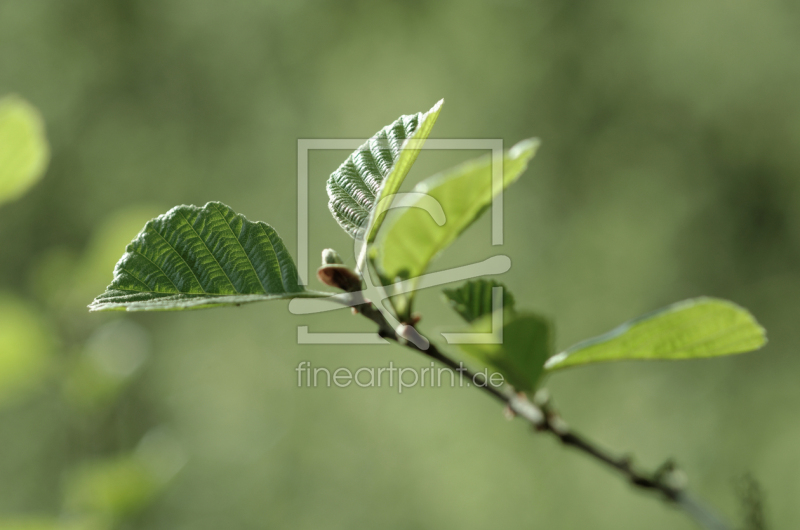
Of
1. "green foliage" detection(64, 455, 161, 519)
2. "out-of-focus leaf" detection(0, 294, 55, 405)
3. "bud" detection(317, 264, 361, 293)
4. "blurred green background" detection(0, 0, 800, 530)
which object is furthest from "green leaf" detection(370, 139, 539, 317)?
"blurred green background" detection(0, 0, 800, 530)

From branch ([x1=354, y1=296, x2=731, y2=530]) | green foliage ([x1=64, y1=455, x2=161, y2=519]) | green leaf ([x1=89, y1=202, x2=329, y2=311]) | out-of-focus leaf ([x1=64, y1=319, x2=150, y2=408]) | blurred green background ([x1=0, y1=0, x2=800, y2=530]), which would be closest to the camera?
branch ([x1=354, y1=296, x2=731, y2=530])

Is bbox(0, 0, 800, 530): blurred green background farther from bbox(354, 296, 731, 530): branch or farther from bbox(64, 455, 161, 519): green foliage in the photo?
bbox(354, 296, 731, 530): branch

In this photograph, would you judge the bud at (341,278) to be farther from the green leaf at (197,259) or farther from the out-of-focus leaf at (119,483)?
the out-of-focus leaf at (119,483)

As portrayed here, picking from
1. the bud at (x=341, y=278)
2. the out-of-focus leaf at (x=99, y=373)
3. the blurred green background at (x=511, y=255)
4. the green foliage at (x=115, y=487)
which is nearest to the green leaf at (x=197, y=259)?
the bud at (x=341, y=278)

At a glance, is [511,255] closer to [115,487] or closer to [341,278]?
[115,487]

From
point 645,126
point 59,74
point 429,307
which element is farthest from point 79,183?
point 645,126
